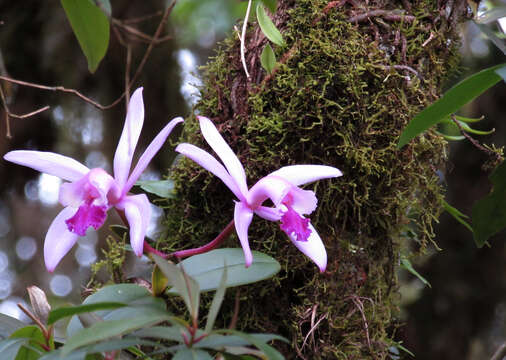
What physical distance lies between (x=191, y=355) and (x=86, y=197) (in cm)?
35

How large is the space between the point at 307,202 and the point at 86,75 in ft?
6.05

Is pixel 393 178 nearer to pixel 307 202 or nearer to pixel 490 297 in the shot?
pixel 307 202

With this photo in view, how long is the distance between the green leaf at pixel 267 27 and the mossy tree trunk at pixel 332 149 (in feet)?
0.16

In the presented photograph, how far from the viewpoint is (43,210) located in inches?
128

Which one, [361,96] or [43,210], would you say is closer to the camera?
[361,96]

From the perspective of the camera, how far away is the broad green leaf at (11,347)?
2.38 ft

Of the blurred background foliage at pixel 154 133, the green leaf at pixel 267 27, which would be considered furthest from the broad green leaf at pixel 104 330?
the blurred background foliage at pixel 154 133

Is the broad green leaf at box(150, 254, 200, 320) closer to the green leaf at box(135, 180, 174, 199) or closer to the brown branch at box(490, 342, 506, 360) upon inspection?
the green leaf at box(135, 180, 174, 199)

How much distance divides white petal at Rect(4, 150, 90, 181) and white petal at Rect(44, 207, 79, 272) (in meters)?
0.07

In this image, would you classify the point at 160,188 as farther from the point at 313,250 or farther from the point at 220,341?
the point at 220,341

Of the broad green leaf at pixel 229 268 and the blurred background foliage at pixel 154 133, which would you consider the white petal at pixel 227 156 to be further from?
the blurred background foliage at pixel 154 133

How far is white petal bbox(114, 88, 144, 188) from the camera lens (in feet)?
2.86

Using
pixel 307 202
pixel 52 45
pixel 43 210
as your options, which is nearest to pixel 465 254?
pixel 307 202

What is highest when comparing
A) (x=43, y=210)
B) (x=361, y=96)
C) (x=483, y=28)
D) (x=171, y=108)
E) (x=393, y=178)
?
(x=483, y=28)
